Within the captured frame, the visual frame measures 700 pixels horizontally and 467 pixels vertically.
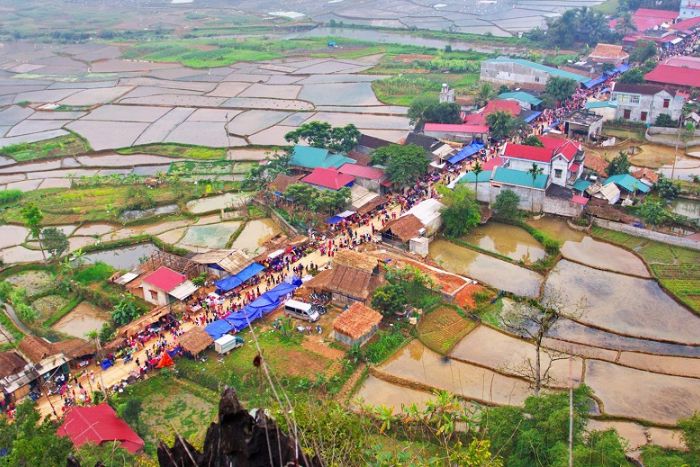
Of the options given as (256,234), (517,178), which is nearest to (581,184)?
(517,178)

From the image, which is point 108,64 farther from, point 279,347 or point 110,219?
point 279,347

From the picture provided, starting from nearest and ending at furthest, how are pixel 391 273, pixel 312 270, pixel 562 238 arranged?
pixel 391 273 → pixel 312 270 → pixel 562 238

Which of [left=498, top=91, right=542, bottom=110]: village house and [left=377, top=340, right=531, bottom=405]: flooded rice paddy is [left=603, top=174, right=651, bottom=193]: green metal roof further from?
[left=377, top=340, right=531, bottom=405]: flooded rice paddy

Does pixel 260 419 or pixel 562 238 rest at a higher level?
pixel 260 419

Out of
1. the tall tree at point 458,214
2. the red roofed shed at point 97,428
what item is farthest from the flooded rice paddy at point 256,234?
the red roofed shed at point 97,428

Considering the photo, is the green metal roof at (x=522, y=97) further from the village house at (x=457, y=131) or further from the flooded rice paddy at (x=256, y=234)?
the flooded rice paddy at (x=256, y=234)

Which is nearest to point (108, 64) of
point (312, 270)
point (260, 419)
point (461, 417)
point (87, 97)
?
point (87, 97)
